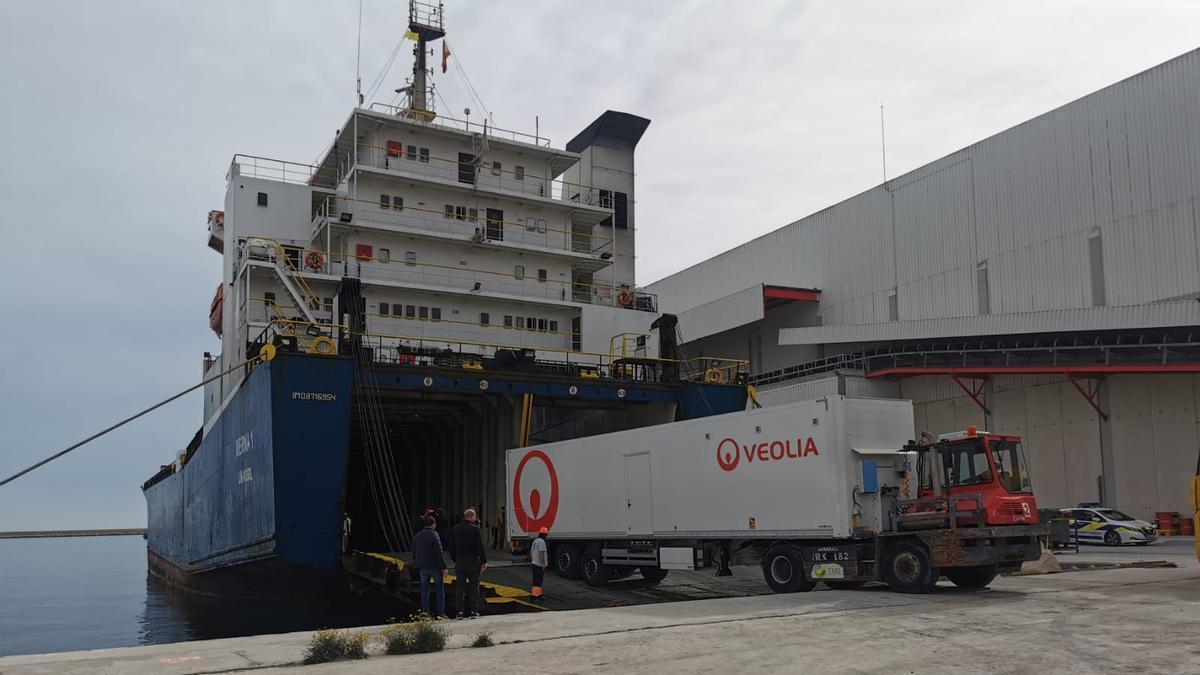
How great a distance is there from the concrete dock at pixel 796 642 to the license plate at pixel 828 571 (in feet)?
3.53

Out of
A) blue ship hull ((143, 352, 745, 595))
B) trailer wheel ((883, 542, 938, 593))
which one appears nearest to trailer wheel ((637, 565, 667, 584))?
trailer wheel ((883, 542, 938, 593))

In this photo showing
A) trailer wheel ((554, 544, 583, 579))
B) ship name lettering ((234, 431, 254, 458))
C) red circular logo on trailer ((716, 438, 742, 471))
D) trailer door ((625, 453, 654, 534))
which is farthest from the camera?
ship name lettering ((234, 431, 254, 458))

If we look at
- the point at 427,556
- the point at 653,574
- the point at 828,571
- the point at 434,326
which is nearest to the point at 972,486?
the point at 828,571

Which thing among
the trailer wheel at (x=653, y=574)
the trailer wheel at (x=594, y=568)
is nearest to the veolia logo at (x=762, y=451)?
the trailer wheel at (x=653, y=574)

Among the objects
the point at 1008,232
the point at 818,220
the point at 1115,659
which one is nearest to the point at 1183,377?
the point at 1008,232

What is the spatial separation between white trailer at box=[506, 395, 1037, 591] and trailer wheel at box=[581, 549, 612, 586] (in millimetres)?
27

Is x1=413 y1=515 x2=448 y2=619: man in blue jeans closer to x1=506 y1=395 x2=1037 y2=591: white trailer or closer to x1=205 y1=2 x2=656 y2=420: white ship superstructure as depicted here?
x1=506 y1=395 x2=1037 y2=591: white trailer

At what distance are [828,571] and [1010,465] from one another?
353cm

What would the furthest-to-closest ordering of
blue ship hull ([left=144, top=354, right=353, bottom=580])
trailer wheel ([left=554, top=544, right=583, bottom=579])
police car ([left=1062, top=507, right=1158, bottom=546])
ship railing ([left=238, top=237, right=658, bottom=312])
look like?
1. police car ([left=1062, top=507, right=1158, bottom=546])
2. ship railing ([left=238, top=237, right=658, bottom=312])
3. blue ship hull ([left=144, top=354, right=353, bottom=580])
4. trailer wheel ([left=554, top=544, right=583, bottom=579])

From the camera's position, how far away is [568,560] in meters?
21.8

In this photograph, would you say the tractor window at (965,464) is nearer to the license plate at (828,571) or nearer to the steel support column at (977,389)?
the license plate at (828,571)

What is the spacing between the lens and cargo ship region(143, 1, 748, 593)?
23.3 metres

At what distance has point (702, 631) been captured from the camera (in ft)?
38.1

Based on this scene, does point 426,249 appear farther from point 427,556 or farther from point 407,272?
point 427,556
